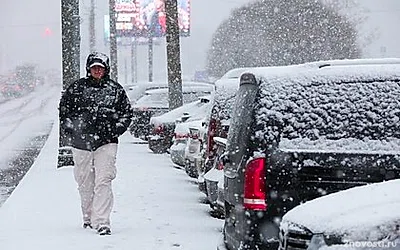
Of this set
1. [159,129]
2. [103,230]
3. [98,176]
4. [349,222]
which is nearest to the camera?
[349,222]

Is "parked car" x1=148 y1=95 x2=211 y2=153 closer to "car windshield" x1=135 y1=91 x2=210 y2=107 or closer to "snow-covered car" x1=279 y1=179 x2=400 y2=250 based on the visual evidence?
"car windshield" x1=135 y1=91 x2=210 y2=107

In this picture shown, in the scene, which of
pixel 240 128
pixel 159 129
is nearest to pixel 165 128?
pixel 159 129

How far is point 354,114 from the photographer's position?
5922 millimetres

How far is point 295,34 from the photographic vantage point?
47562 mm

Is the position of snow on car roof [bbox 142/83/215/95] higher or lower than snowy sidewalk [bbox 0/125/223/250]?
lower

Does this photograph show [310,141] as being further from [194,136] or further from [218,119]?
[194,136]

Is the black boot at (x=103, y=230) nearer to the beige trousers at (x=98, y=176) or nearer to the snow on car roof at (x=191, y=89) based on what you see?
the beige trousers at (x=98, y=176)

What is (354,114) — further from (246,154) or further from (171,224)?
(171,224)

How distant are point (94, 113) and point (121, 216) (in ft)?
5.43

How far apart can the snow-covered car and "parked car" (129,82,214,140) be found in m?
17.1

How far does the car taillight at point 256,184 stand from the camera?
5.91 meters

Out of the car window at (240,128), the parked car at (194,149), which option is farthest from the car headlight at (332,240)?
the parked car at (194,149)

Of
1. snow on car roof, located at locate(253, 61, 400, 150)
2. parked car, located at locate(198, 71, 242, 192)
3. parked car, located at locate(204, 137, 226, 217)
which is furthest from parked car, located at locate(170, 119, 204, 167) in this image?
snow on car roof, located at locate(253, 61, 400, 150)

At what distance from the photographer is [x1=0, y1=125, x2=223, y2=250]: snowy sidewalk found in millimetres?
8594
